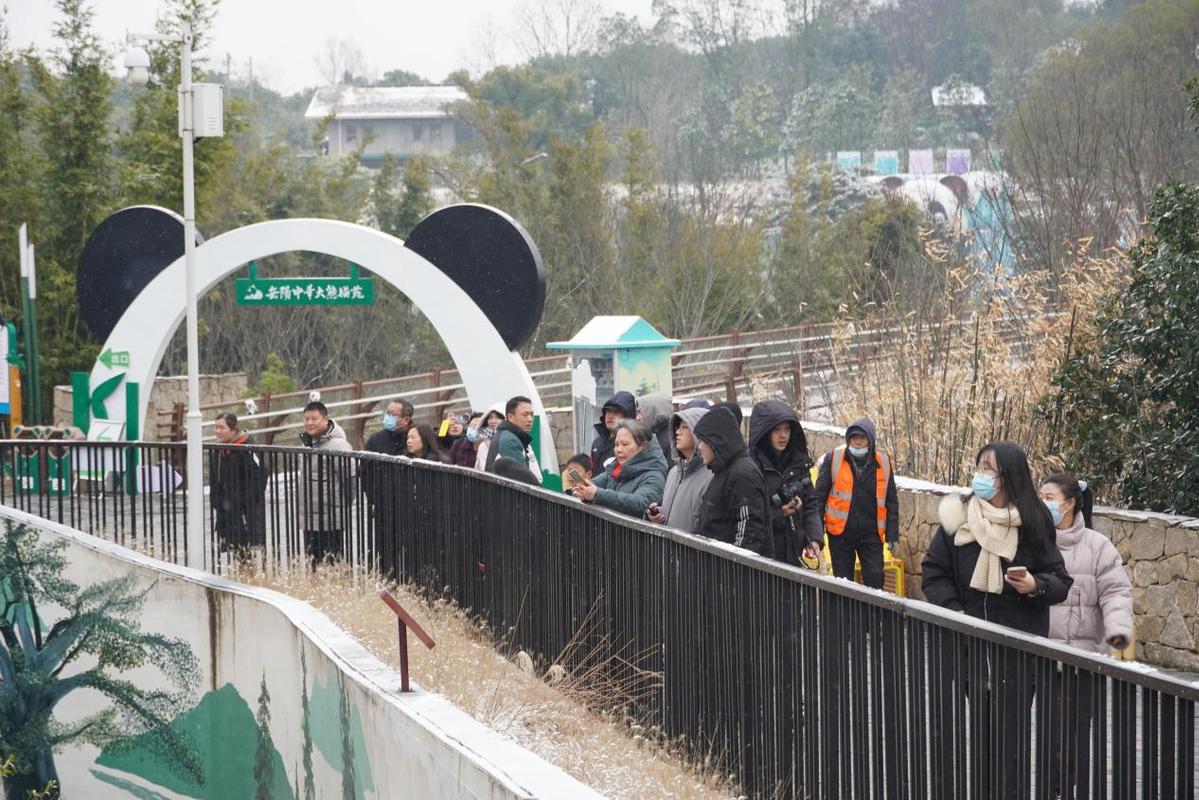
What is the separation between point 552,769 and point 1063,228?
18947 millimetres

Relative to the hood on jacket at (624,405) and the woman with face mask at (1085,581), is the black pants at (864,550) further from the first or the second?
the woman with face mask at (1085,581)

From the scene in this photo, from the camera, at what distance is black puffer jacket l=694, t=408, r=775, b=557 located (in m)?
7.95

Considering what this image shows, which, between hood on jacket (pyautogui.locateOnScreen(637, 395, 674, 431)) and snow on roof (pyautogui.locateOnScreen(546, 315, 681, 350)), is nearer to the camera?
hood on jacket (pyautogui.locateOnScreen(637, 395, 674, 431))

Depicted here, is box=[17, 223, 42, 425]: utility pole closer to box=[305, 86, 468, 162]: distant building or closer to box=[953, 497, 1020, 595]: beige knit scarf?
box=[953, 497, 1020, 595]: beige knit scarf

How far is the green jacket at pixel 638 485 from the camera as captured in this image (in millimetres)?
9047

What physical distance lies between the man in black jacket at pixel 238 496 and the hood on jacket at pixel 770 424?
4.99 meters

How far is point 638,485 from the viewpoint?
30.1ft

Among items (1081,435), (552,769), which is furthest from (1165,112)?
(552,769)

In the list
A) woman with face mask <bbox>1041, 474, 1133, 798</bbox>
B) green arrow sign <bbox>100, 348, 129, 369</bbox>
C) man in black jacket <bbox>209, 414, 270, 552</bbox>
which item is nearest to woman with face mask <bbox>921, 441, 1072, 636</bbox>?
woman with face mask <bbox>1041, 474, 1133, 798</bbox>

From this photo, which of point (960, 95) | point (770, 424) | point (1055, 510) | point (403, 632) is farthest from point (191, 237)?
point (960, 95)

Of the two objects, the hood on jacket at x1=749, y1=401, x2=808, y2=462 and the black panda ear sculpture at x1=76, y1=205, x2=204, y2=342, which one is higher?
the black panda ear sculpture at x1=76, y1=205, x2=204, y2=342

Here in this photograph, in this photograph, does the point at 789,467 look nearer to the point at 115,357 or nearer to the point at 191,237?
the point at 191,237

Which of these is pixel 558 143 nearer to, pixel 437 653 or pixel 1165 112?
pixel 1165 112

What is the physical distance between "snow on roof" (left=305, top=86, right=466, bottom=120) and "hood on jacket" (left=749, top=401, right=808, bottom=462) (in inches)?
3901
